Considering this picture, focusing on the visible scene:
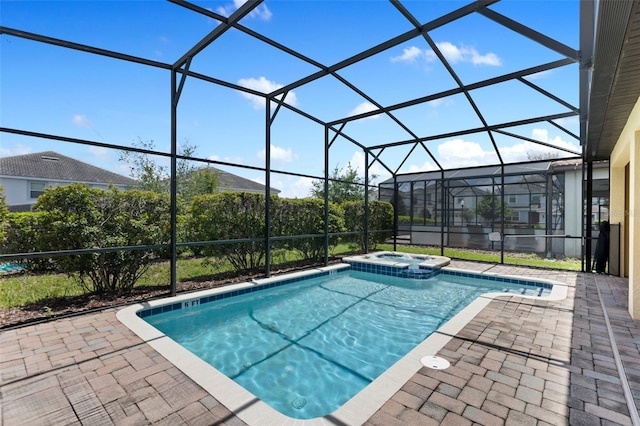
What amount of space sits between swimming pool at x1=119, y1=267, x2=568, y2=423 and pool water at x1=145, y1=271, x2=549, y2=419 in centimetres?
1

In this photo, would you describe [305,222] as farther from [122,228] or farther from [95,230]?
[95,230]

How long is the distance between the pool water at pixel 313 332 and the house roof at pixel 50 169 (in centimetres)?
865

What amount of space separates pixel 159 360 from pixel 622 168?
10.2 m

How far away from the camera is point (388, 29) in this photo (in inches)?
183

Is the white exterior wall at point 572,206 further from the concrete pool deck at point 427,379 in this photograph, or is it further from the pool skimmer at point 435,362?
the pool skimmer at point 435,362

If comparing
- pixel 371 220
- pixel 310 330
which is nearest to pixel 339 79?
pixel 310 330

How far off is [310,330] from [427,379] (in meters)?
2.17

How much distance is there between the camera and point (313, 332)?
14.9 feet

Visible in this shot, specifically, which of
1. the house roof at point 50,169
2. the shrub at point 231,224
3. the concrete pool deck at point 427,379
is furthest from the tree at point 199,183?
the concrete pool deck at point 427,379

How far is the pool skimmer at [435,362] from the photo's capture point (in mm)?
2994

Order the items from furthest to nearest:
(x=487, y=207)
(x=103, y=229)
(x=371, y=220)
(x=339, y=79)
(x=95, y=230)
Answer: (x=487, y=207)
(x=371, y=220)
(x=339, y=79)
(x=103, y=229)
(x=95, y=230)

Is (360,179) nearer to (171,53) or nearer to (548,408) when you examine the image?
(171,53)

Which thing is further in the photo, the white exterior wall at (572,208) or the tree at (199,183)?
the tree at (199,183)

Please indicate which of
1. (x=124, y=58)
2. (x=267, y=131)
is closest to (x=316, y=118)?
(x=267, y=131)
